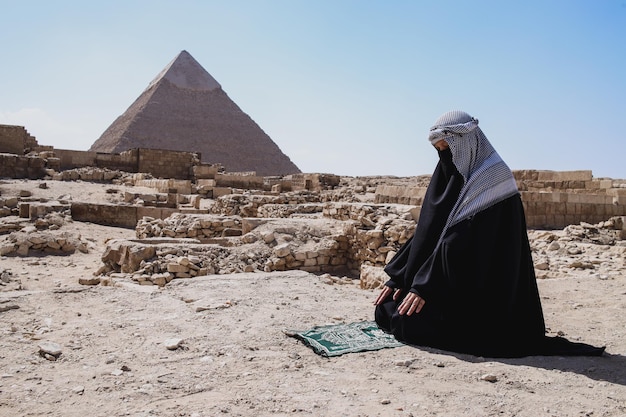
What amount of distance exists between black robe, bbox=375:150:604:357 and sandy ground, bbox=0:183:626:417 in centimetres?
9

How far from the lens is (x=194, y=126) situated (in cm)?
6831

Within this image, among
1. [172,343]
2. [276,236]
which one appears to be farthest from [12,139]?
[172,343]

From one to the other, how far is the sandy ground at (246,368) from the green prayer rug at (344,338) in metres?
0.06

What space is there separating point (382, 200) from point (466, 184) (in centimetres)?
861

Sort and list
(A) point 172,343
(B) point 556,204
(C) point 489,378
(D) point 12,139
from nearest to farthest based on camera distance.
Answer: (C) point 489,378
(A) point 172,343
(B) point 556,204
(D) point 12,139

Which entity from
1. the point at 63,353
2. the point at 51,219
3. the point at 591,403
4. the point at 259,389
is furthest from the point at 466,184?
the point at 51,219

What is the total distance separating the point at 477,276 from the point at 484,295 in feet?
0.41

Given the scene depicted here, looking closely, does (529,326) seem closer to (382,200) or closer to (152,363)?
(152,363)

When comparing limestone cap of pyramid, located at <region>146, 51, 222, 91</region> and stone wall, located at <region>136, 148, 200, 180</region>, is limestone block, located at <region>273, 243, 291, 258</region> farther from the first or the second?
limestone cap of pyramid, located at <region>146, 51, 222, 91</region>

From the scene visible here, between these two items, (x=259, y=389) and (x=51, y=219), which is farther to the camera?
(x=51, y=219)

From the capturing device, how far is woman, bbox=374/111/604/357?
9.75ft

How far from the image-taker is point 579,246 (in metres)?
8.23

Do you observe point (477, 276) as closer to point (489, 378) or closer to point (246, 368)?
point (489, 378)

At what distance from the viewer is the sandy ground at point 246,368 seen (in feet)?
7.32
